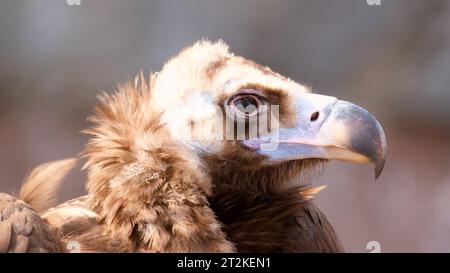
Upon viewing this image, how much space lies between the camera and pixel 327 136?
4.57ft

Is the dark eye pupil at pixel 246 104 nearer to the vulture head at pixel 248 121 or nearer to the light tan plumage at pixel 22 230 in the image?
the vulture head at pixel 248 121

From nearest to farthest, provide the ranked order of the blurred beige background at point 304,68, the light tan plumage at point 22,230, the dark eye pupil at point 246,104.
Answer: the light tan plumage at point 22,230
the dark eye pupil at point 246,104
the blurred beige background at point 304,68

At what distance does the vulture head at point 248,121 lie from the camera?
142 centimetres

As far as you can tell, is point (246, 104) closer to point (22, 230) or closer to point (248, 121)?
point (248, 121)

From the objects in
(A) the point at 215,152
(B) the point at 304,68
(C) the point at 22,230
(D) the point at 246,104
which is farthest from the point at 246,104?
(B) the point at 304,68

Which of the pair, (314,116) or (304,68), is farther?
(304,68)

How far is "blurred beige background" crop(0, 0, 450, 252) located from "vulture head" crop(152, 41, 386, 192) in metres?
0.67

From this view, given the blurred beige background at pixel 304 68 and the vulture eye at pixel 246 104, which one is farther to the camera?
the blurred beige background at pixel 304 68

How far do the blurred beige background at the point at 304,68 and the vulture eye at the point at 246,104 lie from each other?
28.8 inches

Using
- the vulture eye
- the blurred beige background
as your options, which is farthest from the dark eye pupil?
the blurred beige background

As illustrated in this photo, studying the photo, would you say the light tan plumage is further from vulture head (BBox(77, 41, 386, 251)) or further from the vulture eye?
the vulture eye

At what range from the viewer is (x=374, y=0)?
8.85 ft

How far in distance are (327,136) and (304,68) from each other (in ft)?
4.48

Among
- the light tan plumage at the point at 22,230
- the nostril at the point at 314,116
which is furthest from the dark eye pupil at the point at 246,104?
the light tan plumage at the point at 22,230
